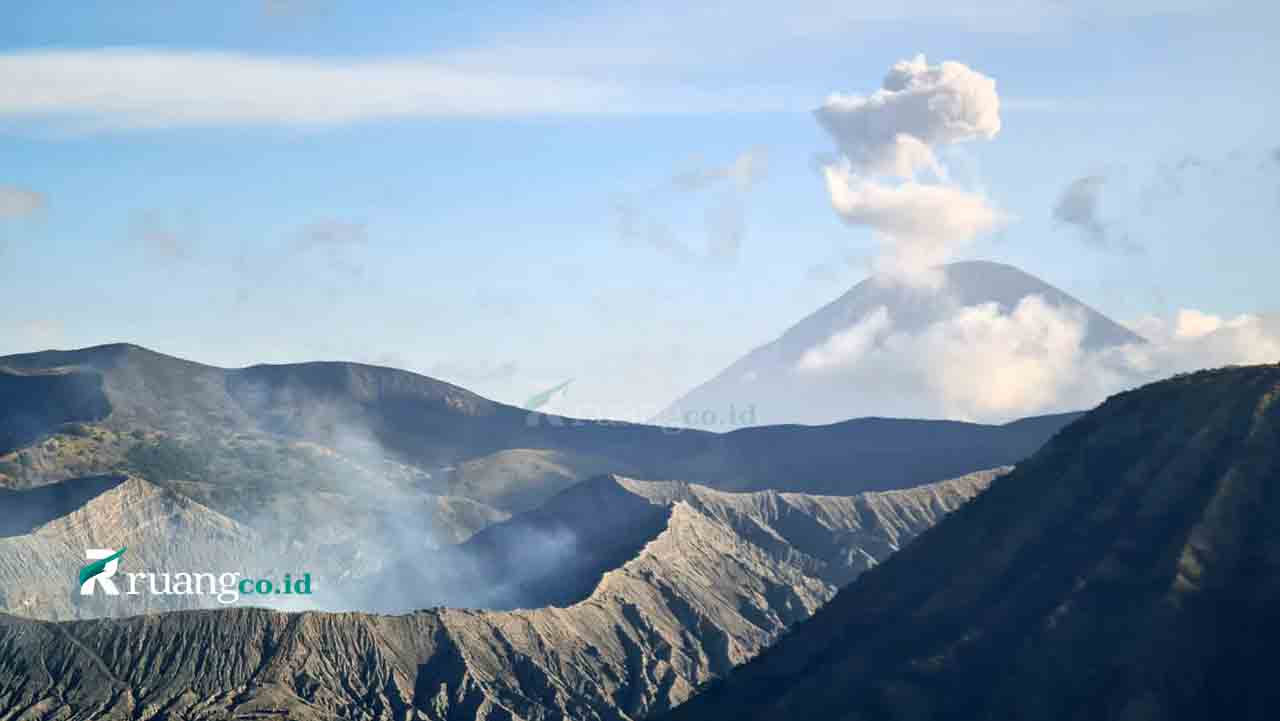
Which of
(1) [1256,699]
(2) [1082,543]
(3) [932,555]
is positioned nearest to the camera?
(1) [1256,699]

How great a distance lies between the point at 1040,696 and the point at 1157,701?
10076mm

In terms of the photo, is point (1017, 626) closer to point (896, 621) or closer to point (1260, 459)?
point (896, 621)

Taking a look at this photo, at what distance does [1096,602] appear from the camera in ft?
562

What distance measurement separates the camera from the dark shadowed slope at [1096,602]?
160 metres

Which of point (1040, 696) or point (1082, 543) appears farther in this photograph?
point (1082, 543)

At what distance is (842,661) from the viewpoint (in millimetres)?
182625

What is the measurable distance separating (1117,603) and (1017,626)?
8.35 meters

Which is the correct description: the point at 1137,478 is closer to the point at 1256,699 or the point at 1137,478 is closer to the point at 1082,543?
the point at 1082,543

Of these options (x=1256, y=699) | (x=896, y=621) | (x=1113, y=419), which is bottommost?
(x=1256, y=699)

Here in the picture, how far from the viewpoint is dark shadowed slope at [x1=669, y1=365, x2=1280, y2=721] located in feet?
526

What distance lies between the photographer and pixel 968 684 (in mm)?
169125

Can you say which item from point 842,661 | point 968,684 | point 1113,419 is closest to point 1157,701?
point 968,684

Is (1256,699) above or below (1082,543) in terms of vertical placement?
below

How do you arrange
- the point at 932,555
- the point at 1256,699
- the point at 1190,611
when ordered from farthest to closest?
1. the point at 932,555
2. the point at 1190,611
3. the point at 1256,699
